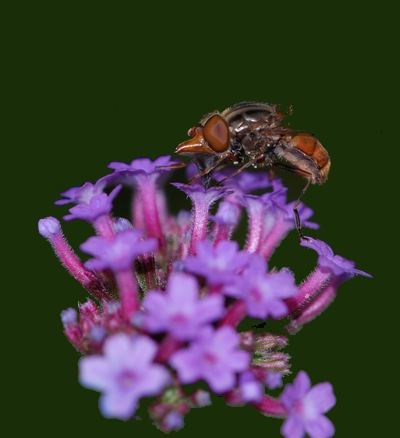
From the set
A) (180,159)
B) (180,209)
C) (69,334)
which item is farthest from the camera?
(180,209)

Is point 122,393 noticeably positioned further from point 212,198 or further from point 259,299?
point 212,198

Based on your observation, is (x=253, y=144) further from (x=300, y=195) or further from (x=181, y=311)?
(x=181, y=311)

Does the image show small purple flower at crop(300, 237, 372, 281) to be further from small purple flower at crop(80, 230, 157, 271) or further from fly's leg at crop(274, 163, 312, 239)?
small purple flower at crop(80, 230, 157, 271)

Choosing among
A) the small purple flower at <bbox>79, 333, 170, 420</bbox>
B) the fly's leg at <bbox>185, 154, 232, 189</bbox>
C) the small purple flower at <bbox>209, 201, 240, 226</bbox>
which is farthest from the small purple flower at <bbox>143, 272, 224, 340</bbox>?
the fly's leg at <bbox>185, 154, 232, 189</bbox>

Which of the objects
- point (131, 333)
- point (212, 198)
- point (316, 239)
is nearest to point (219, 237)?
point (212, 198)

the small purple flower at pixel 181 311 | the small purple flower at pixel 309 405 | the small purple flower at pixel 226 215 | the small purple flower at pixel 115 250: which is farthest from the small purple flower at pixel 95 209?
the small purple flower at pixel 309 405

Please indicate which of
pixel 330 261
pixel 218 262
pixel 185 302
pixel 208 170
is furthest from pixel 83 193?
pixel 330 261
